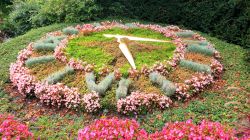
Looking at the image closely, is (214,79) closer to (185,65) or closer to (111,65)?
(185,65)

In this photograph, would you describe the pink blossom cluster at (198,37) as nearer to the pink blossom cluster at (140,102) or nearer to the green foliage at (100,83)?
the green foliage at (100,83)

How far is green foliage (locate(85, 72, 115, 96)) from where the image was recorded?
330 inches

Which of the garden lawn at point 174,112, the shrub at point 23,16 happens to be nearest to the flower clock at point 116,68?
the garden lawn at point 174,112

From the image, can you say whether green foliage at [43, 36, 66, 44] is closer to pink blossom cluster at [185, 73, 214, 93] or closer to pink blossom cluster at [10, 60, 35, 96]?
pink blossom cluster at [10, 60, 35, 96]

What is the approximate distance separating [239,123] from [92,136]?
2945 millimetres

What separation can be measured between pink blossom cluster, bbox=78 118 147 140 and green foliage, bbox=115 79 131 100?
1.57 metres

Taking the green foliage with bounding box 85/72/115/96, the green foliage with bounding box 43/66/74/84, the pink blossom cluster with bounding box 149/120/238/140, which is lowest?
the green foliage with bounding box 43/66/74/84

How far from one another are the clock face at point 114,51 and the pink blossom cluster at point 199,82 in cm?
98

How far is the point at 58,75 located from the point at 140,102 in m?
2.03

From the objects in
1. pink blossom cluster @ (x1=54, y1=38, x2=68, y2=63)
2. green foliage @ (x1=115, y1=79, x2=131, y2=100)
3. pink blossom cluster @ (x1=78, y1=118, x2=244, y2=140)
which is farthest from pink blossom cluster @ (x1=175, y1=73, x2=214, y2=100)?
pink blossom cluster @ (x1=54, y1=38, x2=68, y2=63)

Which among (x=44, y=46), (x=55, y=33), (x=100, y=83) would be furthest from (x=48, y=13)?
(x=100, y=83)

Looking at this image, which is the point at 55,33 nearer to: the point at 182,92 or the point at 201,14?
the point at 201,14

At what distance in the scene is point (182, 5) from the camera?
42.0 ft

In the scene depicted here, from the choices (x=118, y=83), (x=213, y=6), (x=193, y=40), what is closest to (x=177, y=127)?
(x=118, y=83)
